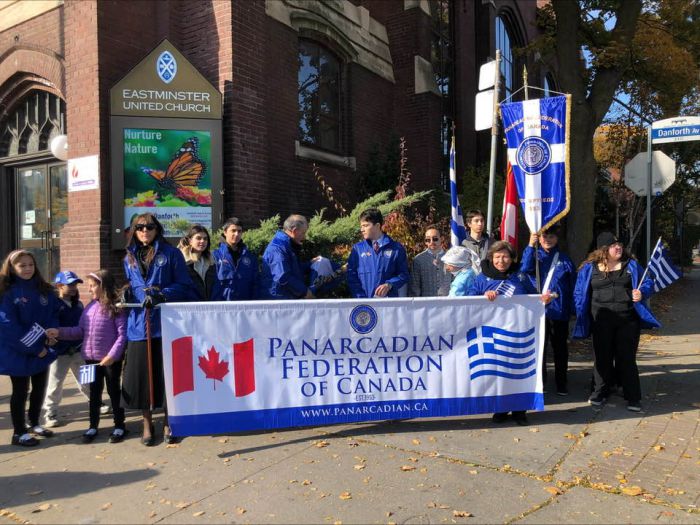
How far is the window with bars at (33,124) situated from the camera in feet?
29.7

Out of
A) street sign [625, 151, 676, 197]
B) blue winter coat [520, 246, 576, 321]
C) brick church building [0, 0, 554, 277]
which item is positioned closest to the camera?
blue winter coat [520, 246, 576, 321]

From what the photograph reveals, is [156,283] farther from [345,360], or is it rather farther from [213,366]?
[345,360]

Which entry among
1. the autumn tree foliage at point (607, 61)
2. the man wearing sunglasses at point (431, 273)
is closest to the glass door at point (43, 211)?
the man wearing sunglasses at point (431, 273)

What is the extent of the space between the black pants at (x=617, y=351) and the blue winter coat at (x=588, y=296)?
0.08 m

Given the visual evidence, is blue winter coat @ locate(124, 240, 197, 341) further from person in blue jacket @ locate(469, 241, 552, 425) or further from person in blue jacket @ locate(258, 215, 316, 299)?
person in blue jacket @ locate(469, 241, 552, 425)

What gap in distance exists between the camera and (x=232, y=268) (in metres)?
5.12

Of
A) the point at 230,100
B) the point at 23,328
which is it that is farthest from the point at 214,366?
the point at 230,100

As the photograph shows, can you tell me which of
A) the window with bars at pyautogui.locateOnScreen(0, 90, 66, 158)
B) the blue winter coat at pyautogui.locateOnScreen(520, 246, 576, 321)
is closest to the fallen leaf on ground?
the blue winter coat at pyautogui.locateOnScreen(520, 246, 576, 321)

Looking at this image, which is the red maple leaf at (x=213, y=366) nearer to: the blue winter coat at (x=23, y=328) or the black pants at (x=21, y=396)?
the blue winter coat at (x=23, y=328)

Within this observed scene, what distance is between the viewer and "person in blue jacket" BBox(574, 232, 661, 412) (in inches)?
207

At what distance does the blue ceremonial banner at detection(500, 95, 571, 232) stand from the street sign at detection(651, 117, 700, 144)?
4.15 metres

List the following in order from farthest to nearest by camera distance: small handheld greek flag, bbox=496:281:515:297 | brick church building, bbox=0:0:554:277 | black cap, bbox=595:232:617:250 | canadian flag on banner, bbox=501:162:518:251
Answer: brick church building, bbox=0:0:554:277 → canadian flag on banner, bbox=501:162:518:251 → black cap, bbox=595:232:617:250 → small handheld greek flag, bbox=496:281:515:297

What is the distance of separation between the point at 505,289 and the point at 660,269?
6.05 feet

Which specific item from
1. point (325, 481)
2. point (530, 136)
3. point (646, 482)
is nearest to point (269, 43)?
point (530, 136)
